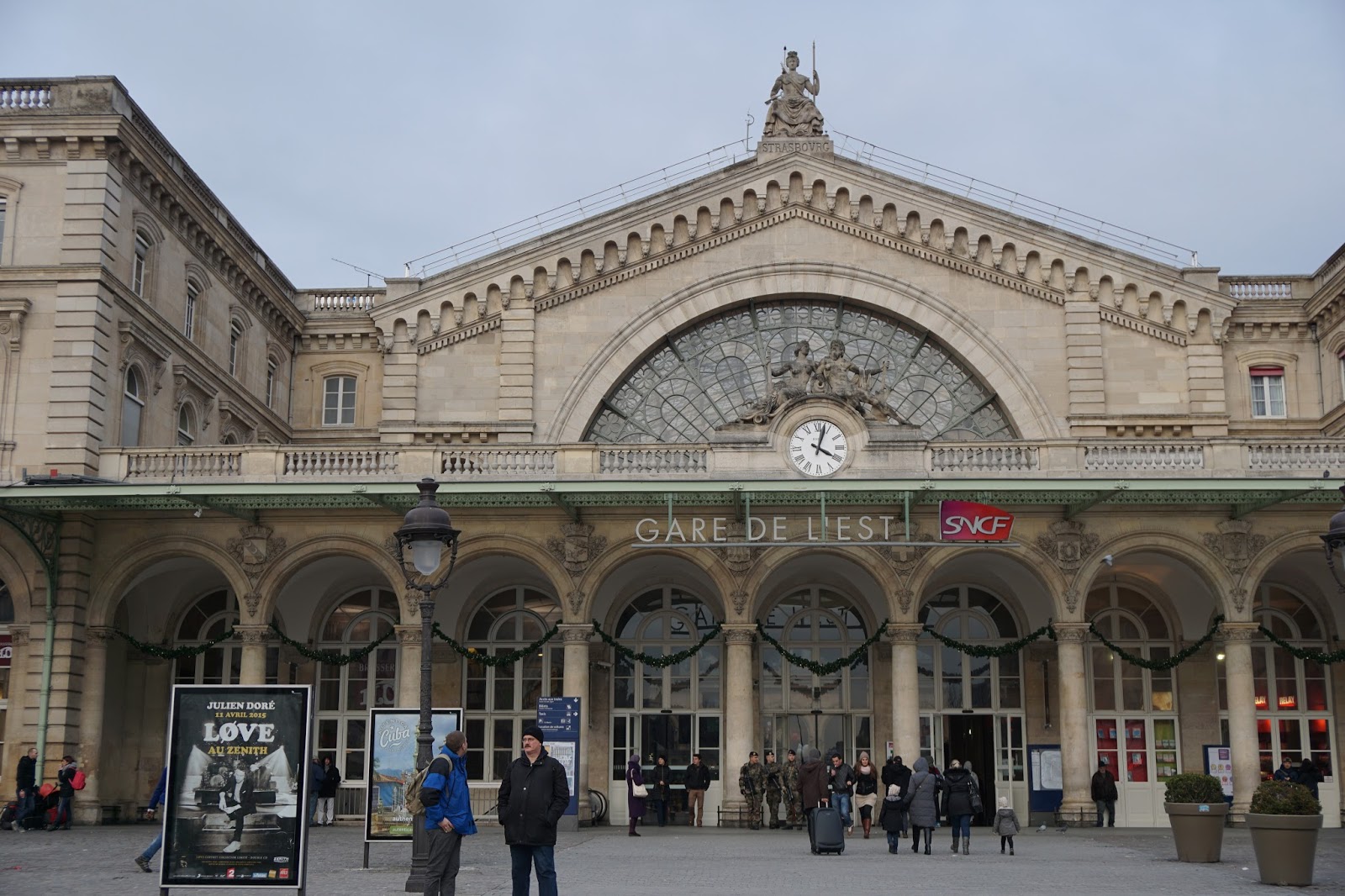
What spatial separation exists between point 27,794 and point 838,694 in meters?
19.0

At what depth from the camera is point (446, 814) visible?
14.9 metres

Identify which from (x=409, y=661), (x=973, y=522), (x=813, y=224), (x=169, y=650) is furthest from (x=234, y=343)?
(x=973, y=522)

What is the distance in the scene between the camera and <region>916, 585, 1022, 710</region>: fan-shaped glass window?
36938 millimetres

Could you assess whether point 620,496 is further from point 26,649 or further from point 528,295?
point 26,649

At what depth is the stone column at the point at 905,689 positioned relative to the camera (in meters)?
31.8

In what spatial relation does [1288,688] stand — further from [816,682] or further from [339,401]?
[339,401]

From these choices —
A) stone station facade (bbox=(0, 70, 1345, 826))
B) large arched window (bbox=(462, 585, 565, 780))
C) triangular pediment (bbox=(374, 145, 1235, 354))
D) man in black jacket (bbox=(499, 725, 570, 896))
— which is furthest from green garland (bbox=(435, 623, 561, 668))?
man in black jacket (bbox=(499, 725, 570, 896))

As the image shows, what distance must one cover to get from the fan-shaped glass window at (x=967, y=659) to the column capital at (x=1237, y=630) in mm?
5647

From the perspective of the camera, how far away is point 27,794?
30.2m

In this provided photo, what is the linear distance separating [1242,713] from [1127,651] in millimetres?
4918

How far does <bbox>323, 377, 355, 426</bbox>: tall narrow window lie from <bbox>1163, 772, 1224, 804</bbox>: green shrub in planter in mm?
27255

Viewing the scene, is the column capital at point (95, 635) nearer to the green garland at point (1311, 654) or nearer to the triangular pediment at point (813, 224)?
the triangular pediment at point (813, 224)

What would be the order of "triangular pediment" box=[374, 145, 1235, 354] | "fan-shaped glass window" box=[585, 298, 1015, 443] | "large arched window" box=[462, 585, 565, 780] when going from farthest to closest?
"triangular pediment" box=[374, 145, 1235, 354] → "fan-shaped glass window" box=[585, 298, 1015, 443] → "large arched window" box=[462, 585, 565, 780]

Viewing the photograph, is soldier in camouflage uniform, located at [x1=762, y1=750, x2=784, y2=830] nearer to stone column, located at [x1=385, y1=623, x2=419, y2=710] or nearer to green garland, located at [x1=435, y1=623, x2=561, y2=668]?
green garland, located at [x1=435, y1=623, x2=561, y2=668]
